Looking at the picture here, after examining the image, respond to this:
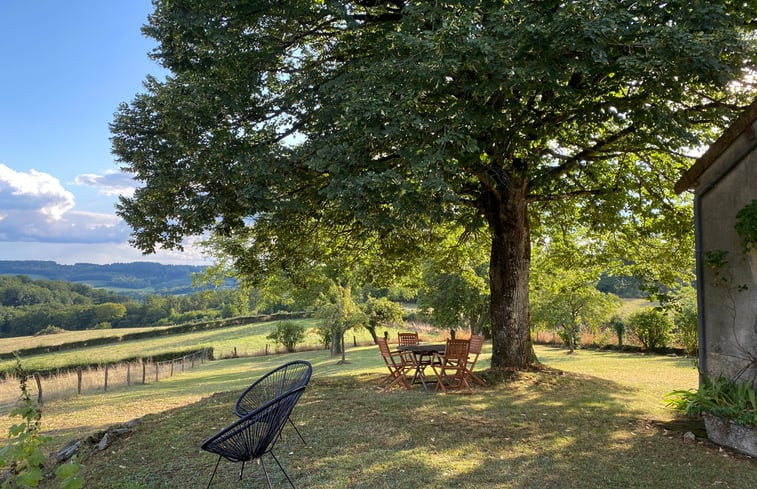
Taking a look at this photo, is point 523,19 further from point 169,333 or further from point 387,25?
point 169,333

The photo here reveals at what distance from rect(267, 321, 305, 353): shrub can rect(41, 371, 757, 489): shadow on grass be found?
91.7 feet

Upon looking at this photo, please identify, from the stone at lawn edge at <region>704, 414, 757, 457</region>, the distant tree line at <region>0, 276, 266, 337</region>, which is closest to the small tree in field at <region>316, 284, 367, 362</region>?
the stone at lawn edge at <region>704, 414, 757, 457</region>

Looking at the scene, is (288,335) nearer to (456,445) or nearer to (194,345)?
(194,345)

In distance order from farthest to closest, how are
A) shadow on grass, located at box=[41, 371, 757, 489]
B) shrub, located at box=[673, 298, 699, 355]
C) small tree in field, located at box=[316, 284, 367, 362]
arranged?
small tree in field, located at box=[316, 284, 367, 362] < shrub, located at box=[673, 298, 699, 355] < shadow on grass, located at box=[41, 371, 757, 489]

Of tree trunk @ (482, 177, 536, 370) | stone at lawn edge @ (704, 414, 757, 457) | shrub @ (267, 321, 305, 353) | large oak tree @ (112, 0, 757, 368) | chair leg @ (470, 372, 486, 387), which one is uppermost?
large oak tree @ (112, 0, 757, 368)

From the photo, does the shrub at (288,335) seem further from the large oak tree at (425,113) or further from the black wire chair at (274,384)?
the black wire chair at (274,384)

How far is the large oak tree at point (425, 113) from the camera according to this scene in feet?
17.7

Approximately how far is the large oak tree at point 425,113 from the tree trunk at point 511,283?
31mm

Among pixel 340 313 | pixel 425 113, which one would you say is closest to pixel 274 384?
pixel 425 113

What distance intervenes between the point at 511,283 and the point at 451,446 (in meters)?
5.21

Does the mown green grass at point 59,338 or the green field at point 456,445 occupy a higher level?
the green field at point 456,445

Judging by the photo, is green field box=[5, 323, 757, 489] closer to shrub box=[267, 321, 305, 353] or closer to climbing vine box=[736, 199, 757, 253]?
climbing vine box=[736, 199, 757, 253]

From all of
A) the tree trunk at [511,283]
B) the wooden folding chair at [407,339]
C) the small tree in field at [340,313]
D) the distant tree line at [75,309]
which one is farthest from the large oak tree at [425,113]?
the distant tree line at [75,309]

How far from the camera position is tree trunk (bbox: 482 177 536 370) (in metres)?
9.76
